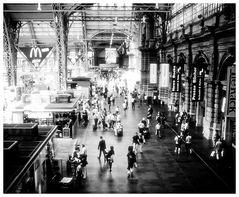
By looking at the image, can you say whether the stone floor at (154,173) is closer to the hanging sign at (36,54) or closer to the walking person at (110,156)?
the walking person at (110,156)

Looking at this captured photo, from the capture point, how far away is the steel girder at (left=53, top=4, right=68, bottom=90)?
1136 inches

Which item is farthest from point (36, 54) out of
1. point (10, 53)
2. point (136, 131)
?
point (136, 131)

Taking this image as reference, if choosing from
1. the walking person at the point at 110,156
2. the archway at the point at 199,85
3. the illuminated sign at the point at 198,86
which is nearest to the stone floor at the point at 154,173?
the walking person at the point at 110,156

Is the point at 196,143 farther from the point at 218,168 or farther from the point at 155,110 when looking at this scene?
the point at 155,110

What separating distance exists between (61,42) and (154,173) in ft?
57.7

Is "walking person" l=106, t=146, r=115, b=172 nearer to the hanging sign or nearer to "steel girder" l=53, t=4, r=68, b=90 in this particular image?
the hanging sign

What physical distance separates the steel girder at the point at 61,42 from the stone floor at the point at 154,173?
32.0 ft

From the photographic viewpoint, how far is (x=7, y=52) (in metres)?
31.7

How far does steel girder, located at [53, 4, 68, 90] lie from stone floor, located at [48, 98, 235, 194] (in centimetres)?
977

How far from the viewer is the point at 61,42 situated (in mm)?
29375

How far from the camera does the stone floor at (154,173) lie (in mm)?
13969

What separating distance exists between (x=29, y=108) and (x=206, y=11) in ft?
51.5

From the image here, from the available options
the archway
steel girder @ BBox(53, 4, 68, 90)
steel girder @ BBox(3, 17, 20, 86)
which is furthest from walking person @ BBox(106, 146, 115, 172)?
steel girder @ BBox(3, 17, 20, 86)

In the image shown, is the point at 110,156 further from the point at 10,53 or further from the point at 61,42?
the point at 10,53
